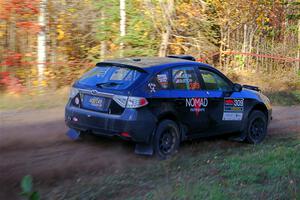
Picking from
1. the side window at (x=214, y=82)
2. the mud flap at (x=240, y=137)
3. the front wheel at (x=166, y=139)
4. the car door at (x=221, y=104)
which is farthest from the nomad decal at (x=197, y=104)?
the mud flap at (x=240, y=137)

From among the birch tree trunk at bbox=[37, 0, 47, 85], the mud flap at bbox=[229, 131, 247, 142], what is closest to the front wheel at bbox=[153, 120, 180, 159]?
the mud flap at bbox=[229, 131, 247, 142]

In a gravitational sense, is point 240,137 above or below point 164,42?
below

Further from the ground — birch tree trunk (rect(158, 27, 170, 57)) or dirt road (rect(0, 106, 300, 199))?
birch tree trunk (rect(158, 27, 170, 57))

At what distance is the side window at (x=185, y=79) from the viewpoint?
8.49 meters

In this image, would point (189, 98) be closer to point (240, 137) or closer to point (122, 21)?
point (240, 137)

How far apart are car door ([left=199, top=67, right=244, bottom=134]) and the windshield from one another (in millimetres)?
1442

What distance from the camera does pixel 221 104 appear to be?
914cm

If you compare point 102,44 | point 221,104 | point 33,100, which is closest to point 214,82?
point 221,104

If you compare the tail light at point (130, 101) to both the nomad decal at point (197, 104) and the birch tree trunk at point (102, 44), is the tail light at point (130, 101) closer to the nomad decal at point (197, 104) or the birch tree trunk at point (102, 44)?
the nomad decal at point (197, 104)

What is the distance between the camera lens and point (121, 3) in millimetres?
15734

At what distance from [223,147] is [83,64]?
6.75 meters

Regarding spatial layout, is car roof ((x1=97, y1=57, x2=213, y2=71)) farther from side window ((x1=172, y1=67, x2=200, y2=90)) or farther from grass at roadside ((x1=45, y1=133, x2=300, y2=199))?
grass at roadside ((x1=45, y1=133, x2=300, y2=199))

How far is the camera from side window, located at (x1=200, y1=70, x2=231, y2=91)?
355 inches

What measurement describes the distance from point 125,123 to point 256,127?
334 cm
